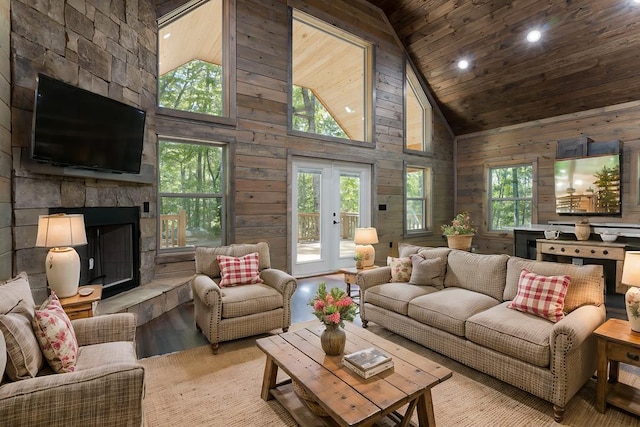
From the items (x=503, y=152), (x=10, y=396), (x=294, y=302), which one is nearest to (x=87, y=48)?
(x=10, y=396)

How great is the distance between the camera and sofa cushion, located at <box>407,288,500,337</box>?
2619 millimetres

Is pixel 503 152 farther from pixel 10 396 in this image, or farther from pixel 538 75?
pixel 10 396

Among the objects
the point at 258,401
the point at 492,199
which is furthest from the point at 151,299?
the point at 492,199

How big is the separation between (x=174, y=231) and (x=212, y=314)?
2.11 m

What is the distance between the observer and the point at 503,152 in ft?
22.5

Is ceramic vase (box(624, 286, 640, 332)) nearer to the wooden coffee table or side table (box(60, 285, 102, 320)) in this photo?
the wooden coffee table

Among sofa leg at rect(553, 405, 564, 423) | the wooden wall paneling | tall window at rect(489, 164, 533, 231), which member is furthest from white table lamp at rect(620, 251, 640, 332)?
tall window at rect(489, 164, 533, 231)

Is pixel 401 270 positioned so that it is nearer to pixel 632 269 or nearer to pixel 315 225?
pixel 632 269

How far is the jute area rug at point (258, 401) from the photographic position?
6.63ft

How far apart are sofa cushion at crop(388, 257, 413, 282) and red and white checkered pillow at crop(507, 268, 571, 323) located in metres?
1.06

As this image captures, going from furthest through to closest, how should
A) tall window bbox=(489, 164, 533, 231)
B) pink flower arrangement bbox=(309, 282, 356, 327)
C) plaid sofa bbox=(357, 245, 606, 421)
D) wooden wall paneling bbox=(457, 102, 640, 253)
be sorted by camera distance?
tall window bbox=(489, 164, 533, 231)
wooden wall paneling bbox=(457, 102, 640, 253)
plaid sofa bbox=(357, 245, 606, 421)
pink flower arrangement bbox=(309, 282, 356, 327)

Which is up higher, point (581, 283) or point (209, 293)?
point (581, 283)

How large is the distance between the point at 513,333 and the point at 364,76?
214 inches

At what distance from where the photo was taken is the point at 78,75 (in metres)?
3.17
